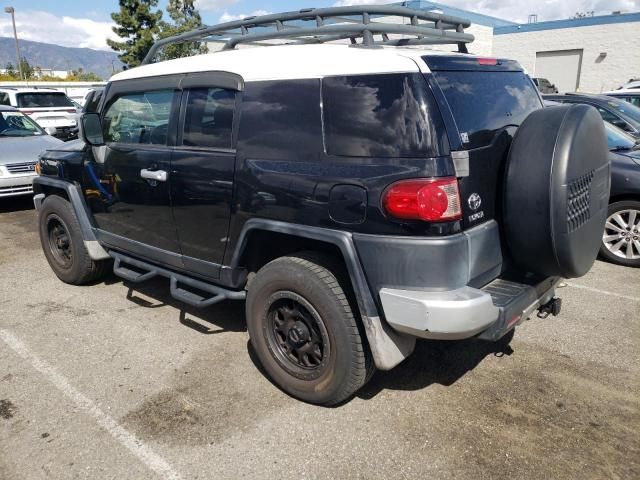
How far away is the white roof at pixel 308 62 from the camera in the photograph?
8.78ft

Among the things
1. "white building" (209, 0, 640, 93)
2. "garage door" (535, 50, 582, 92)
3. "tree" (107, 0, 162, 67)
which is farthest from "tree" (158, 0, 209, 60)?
"garage door" (535, 50, 582, 92)

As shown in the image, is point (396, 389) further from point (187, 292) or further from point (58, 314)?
point (58, 314)

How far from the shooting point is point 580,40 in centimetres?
2717

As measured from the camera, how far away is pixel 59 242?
5.14 meters

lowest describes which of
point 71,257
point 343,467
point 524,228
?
point 343,467

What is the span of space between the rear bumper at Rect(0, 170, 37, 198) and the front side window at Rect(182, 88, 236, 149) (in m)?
5.83

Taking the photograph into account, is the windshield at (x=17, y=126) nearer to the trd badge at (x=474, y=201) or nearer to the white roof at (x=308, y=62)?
the white roof at (x=308, y=62)

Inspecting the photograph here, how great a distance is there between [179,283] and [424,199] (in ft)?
7.48

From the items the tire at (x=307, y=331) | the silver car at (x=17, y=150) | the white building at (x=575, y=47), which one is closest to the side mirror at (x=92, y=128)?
the tire at (x=307, y=331)

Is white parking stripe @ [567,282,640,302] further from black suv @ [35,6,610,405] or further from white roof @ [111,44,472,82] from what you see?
white roof @ [111,44,472,82]

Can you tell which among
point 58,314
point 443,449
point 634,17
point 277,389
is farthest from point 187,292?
point 634,17

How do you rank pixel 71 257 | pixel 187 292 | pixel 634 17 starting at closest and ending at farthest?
pixel 187 292 < pixel 71 257 < pixel 634 17

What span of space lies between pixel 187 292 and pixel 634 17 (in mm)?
28816

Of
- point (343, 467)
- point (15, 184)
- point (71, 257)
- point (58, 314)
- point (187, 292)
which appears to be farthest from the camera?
point (15, 184)
